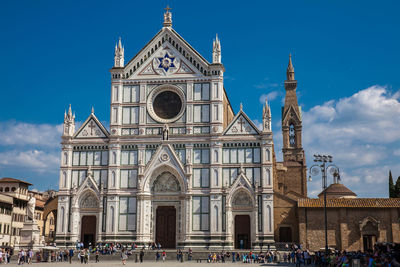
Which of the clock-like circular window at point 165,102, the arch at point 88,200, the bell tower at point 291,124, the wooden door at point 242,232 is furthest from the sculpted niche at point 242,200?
the bell tower at point 291,124

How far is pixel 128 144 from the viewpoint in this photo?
4681cm

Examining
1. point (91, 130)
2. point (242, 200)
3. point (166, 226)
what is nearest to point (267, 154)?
point (242, 200)

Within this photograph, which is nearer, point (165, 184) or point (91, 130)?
point (165, 184)

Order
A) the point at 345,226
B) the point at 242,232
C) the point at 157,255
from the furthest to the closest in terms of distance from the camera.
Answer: the point at 242,232
the point at 345,226
the point at 157,255

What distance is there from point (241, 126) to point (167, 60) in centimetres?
990

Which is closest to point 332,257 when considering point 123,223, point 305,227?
point 305,227

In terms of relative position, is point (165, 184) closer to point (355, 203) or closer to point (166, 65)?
point (166, 65)

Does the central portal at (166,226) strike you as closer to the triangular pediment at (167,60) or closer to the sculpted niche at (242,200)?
the sculpted niche at (242,200)

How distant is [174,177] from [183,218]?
4.01 meters

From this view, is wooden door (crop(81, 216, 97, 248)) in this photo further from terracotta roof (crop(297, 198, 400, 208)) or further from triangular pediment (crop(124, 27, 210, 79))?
terracotta roof (crop(297, 198, 400, 208))

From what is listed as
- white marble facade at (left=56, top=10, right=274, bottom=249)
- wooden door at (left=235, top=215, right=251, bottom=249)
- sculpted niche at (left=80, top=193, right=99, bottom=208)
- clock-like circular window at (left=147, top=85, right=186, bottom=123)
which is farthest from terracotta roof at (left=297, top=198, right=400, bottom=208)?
sculpted niche at (left=80, top=193, right=99, bottom=208)

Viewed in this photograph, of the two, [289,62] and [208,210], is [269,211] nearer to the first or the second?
[208,210]

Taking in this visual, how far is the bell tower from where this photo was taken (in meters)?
81.9

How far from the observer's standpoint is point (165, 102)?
47.8 meters
